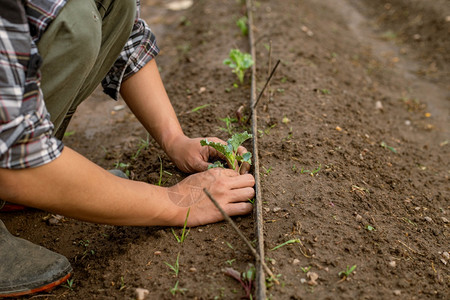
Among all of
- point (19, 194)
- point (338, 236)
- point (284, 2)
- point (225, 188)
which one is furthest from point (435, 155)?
point (284, 2)

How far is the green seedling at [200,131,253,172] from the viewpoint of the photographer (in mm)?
2168

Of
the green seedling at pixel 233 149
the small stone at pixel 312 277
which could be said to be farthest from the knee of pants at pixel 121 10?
the small stone at pixel 312 277

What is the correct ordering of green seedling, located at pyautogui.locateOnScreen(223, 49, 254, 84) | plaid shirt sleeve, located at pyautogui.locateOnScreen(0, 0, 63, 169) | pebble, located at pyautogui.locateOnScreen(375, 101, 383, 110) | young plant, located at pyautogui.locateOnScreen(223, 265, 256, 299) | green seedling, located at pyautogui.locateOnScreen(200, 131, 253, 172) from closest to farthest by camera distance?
plaid shirt sleeve, located at pyautogui.locateOnScreen(0, 0, 63, 169) → young plant, located at pyautogui.locateOnScreen(223, 265, 256, 299) → green seedling, located at pyautogui.locateOnScreen(200, 131, 253, 172) → green seedling, located at pyautogui.locateOnScreen(223, 49, 254, 84) → pebble, located at pyautogui.locateOnScreen(375, 101, 383, 110)

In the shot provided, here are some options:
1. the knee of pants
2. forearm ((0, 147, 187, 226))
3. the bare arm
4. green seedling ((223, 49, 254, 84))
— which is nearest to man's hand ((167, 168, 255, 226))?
the bare arm

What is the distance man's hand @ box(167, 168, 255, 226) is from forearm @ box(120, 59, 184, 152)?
1.27ft

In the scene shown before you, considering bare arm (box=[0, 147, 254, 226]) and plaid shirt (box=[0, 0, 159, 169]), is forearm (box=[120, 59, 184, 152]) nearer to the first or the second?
bare arm (box=[0, 147, 254, 226])

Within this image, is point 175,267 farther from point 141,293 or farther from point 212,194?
point 212,194

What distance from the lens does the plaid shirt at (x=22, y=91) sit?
1.45 m

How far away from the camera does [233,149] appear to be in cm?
228

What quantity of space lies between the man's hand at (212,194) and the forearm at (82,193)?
121mm

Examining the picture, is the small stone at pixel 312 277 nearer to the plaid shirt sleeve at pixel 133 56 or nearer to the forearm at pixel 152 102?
the forearm at pixel 152 102

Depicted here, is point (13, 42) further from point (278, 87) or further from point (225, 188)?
point (278, 87)

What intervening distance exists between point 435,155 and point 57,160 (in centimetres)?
282

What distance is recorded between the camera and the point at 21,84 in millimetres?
1489
